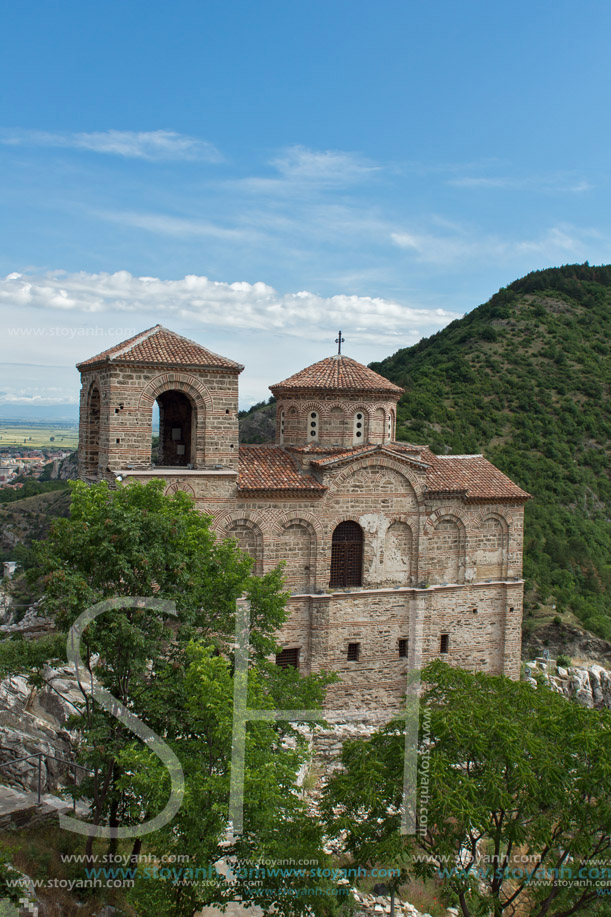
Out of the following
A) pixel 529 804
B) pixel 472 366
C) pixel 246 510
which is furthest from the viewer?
pixel 472 366

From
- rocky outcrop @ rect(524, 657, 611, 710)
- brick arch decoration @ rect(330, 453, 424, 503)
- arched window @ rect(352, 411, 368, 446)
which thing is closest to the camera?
brick arch decoration @ rect(330, 453, 424, 503)

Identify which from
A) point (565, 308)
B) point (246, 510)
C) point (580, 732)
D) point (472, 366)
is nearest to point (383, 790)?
point (580, 732)

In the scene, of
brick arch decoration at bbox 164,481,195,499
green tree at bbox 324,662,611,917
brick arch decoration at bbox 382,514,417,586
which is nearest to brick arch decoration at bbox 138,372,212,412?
brick arch decoration at bbox 164,481,195,499

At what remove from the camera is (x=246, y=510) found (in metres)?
19.0

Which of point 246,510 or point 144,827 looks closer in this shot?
point 144,827

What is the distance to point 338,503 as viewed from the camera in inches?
792

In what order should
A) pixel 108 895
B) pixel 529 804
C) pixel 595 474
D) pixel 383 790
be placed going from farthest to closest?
pixel 595 474, pixel 108 895, pixel 383 790, pixel 529 804

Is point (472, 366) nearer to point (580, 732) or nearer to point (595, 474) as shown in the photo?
point (595, 474)

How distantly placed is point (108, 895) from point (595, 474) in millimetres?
40598

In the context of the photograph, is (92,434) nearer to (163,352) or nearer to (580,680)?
(163,352)

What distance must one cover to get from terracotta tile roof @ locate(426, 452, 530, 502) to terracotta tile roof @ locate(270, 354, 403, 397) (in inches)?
119

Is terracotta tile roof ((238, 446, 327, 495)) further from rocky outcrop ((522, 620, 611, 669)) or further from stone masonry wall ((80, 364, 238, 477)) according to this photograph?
rocky outcrop ((522, 620, 611, 669))

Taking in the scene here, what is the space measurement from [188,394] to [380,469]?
6.24m

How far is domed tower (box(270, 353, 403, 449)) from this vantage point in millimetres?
21266
